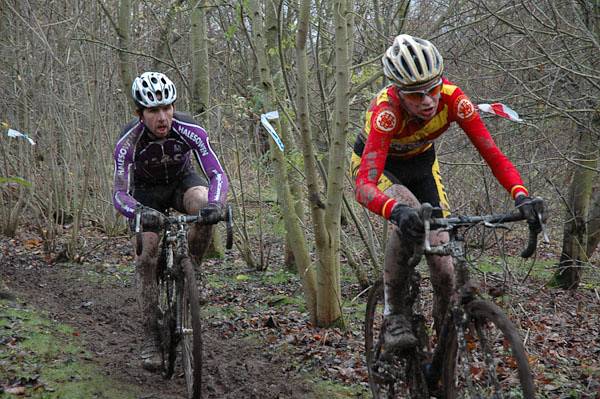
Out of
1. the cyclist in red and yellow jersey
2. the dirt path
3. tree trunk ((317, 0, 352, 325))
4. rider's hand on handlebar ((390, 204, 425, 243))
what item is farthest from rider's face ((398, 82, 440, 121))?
the dirt path

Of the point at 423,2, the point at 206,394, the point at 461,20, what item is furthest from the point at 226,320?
the point at 423,2

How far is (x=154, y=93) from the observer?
564 centimetres

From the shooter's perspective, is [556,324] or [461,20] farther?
[461,20]

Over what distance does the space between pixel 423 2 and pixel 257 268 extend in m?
5.55

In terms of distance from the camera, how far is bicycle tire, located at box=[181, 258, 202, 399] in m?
4.81

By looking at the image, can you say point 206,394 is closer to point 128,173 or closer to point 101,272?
point 128,173

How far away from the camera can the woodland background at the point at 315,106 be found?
7.18m

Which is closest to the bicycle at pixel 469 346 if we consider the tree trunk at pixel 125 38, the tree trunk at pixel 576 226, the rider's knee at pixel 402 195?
the rider's knee at pixel 402 195

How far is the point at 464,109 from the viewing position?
4539mm

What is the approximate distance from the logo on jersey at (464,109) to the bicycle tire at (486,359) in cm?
136

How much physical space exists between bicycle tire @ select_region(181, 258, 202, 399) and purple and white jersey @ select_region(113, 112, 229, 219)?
0.81 meters

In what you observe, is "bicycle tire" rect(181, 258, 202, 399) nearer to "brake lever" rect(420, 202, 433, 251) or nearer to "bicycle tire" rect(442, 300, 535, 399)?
"bicycle tire" rect(442, 300, 535, 399)

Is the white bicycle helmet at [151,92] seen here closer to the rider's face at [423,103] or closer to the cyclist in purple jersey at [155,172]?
the cyclist in purple jersey at [155,172]

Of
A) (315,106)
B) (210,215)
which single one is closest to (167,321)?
(210,215)
